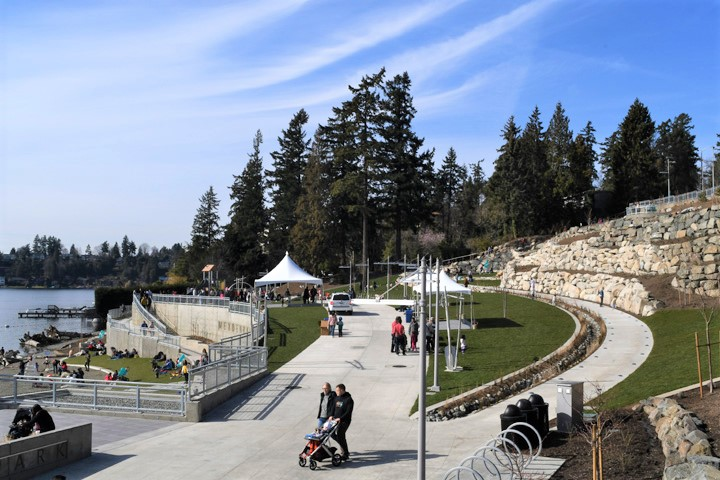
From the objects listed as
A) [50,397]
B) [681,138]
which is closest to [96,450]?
[50,397]

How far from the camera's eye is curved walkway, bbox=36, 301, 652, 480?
1297cm

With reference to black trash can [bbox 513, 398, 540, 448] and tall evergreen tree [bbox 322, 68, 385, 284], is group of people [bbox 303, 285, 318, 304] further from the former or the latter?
black trash can [bbox 513, 398, 540, 448]

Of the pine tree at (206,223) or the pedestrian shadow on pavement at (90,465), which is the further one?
the pine tree at (206,223)

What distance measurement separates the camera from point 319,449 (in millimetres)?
12977

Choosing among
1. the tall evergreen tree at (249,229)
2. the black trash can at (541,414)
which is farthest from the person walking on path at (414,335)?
the tall evergreen tree at (249,229)

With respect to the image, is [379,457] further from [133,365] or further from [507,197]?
[507,197]

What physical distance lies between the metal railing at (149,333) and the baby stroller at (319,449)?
1158 inches

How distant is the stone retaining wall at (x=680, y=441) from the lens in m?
8.55

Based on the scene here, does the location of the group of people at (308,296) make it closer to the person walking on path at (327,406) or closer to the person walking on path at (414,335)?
the person walking on path at (414,335)

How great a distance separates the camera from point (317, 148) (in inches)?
3056

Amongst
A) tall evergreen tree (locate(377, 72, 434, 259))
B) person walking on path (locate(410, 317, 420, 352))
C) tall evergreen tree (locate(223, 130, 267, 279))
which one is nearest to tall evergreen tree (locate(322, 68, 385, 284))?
tall evergreen tree (locate(377, 72, 434, 259))

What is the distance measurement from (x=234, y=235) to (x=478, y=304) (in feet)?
159

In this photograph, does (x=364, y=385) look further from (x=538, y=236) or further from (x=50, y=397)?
(x=538, y=236)

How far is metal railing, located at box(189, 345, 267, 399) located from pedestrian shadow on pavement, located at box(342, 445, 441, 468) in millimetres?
5787
